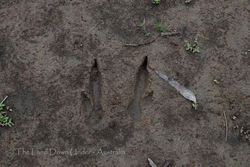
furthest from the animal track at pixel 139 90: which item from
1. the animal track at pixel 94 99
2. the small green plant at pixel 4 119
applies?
the small green plant at pixel 4 119

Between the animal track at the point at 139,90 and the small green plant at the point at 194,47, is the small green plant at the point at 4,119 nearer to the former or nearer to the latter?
the animal track at the point at 139,90

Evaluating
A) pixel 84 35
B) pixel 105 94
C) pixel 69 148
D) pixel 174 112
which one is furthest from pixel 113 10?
pixel 69 148

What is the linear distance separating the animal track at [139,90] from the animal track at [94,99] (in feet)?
1.05

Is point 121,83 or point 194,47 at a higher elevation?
point 194,47

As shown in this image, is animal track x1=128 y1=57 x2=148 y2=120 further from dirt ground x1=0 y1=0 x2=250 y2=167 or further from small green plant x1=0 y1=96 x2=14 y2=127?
small green plant x1=0 y1=96 x2=14 y2=127

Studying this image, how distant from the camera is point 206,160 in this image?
2.73 m

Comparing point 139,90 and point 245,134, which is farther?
point 139,90

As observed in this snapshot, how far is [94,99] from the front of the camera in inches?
112

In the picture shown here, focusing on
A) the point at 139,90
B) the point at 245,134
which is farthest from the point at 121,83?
the point at 245,134

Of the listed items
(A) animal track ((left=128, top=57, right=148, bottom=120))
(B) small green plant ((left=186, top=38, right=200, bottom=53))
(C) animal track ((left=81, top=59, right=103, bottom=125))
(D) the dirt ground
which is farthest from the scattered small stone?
(C) animal track ((left=81, top=59, right=103, bottom=125))

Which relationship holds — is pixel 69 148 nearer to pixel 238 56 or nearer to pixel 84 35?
pixel 84 35

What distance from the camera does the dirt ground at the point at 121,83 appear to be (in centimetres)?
274

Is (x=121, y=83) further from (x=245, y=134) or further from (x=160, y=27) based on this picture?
(x=245, y=134)

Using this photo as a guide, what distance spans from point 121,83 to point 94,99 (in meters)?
0.32
